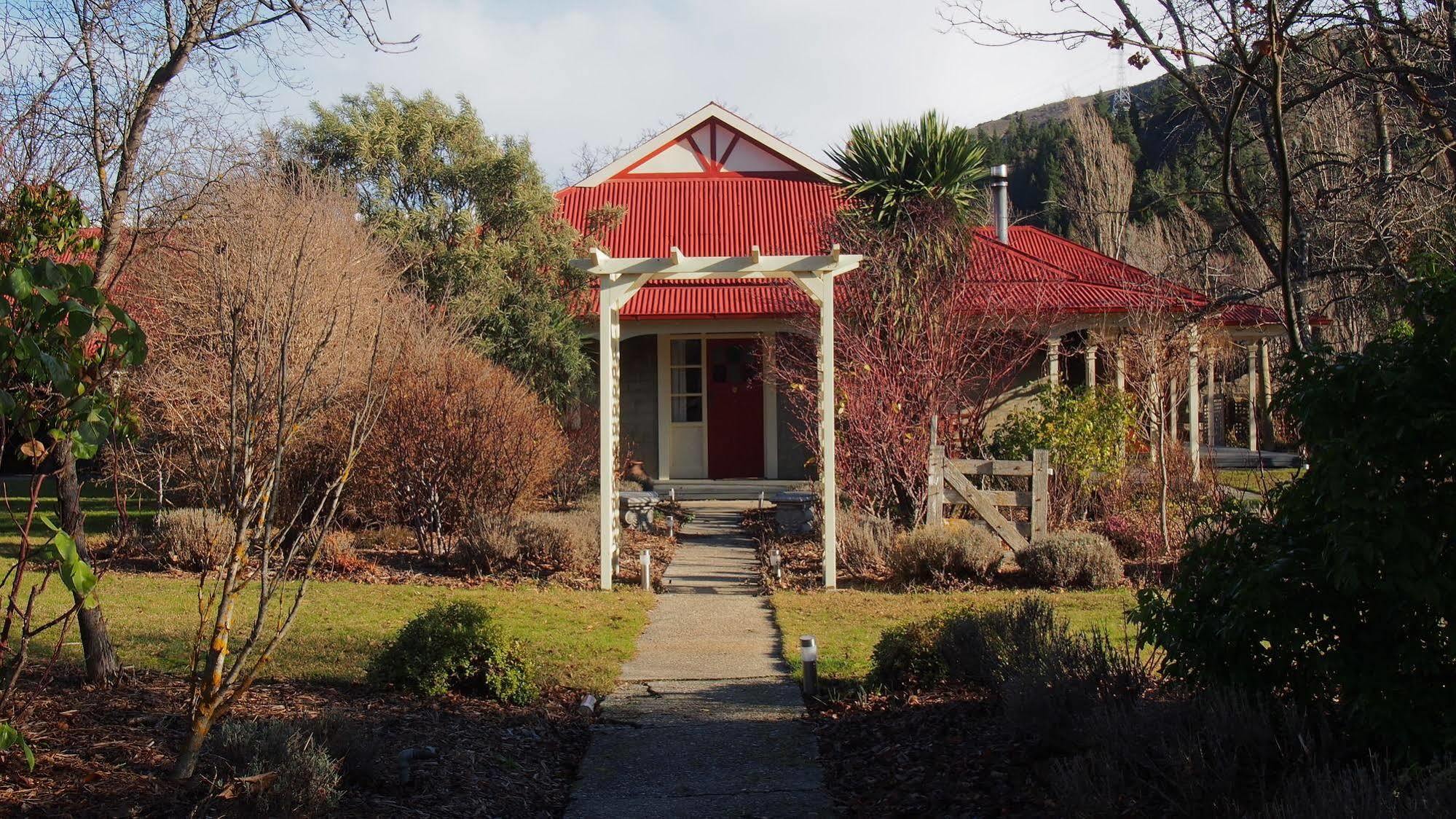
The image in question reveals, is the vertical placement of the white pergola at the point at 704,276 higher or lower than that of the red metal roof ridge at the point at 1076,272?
lower

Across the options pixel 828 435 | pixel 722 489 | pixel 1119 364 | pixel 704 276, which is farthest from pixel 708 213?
pixel 828 435

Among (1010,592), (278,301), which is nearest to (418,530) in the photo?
(278,301)

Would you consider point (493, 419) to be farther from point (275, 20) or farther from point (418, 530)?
point (275, 20)

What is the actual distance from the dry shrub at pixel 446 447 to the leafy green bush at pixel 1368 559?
26.8 ft

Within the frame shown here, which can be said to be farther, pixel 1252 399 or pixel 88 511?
pixel 1252 399

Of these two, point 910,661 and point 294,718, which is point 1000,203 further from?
point 294,718

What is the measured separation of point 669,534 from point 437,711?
298 inches

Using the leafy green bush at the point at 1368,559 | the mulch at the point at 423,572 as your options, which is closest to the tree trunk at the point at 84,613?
the mulch at the point at 423,572

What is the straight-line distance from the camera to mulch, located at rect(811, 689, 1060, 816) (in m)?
4.50

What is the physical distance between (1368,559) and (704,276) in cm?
765

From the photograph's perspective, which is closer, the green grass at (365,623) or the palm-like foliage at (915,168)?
the green grass at (365,623)

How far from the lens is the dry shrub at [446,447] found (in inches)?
435

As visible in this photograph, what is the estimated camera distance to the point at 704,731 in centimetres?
Result: 580

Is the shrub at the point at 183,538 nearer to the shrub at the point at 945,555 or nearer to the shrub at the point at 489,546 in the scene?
the shrub at the point at 489,546
